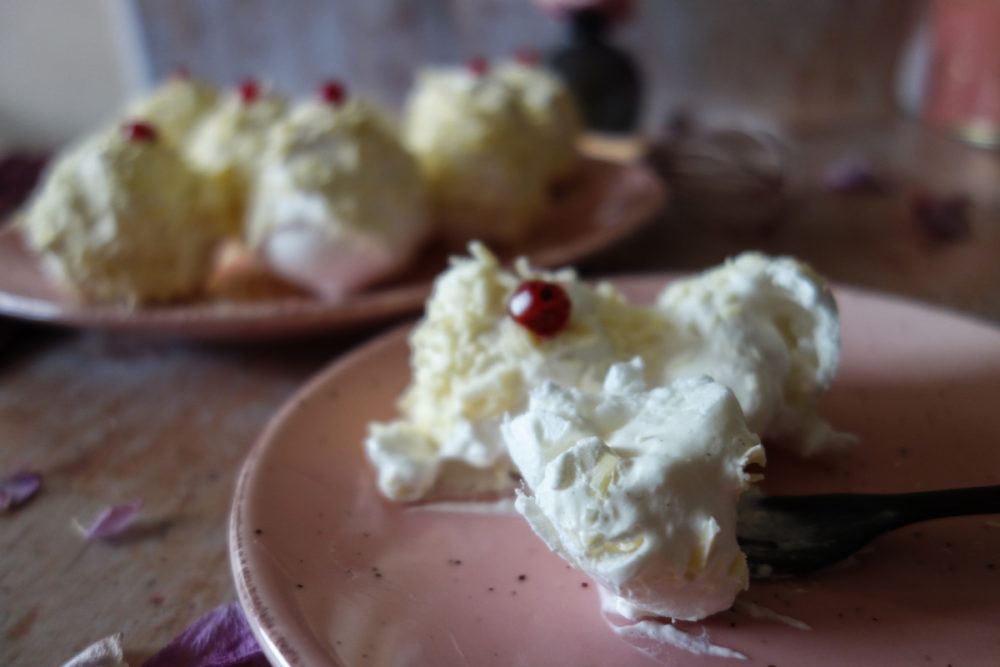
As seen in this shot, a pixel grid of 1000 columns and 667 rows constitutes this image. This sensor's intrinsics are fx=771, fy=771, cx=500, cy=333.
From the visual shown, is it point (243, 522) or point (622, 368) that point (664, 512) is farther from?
point (243, 522)

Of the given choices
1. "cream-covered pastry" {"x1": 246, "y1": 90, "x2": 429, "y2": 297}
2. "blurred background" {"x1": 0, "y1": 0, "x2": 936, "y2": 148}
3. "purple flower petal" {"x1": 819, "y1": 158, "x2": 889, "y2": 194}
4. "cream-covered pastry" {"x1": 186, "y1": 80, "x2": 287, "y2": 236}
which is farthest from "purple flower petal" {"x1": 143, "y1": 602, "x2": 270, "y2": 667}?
"blurred background" {"x1": 0, "y1": 0, "x2": 936, "y2": 148}

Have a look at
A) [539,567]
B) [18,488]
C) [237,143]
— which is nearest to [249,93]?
[237,143]

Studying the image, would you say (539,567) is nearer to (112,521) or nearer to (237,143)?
(112,521)

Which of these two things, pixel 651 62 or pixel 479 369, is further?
pixel 651 62

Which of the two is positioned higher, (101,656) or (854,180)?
(101,656)

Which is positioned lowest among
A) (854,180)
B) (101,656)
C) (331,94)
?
(854,180)

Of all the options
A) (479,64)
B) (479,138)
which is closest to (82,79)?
(479,64)

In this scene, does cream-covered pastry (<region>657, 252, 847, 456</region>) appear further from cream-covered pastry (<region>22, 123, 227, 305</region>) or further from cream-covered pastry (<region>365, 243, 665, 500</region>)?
cream-covered pastry (<region>22, 123, 227, 305</region>)

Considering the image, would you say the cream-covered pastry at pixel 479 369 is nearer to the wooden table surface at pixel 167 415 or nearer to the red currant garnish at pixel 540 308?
the red currant garnish at pixel 540 308
